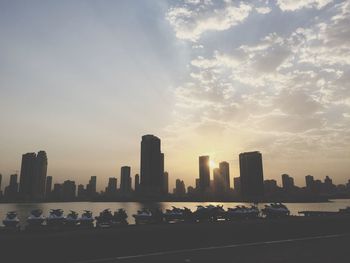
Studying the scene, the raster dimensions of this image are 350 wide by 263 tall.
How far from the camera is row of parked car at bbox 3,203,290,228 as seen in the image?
39634 mm

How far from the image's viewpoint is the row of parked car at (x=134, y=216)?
1560 inches

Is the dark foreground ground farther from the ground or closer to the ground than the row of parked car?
closer to the ground

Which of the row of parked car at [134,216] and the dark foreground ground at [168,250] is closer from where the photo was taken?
the dark foreground ground at [168,250]

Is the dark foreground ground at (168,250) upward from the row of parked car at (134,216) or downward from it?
downward

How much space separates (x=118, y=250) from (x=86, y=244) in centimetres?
352

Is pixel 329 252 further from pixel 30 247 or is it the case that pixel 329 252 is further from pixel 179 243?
pixel 30 247

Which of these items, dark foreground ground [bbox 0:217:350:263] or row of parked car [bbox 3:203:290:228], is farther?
row of parked car [bbox 3:203:290:228]

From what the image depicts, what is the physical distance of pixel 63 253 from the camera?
→ 18.4 meters

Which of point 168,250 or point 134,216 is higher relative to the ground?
point 134,216

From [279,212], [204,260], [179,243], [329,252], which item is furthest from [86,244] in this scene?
[279,212]

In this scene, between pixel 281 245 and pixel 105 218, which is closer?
pixel 281 245

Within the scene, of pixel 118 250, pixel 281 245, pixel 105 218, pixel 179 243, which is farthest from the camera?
pixel 105 218

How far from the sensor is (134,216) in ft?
161

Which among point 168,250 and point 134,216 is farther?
point 134,216
